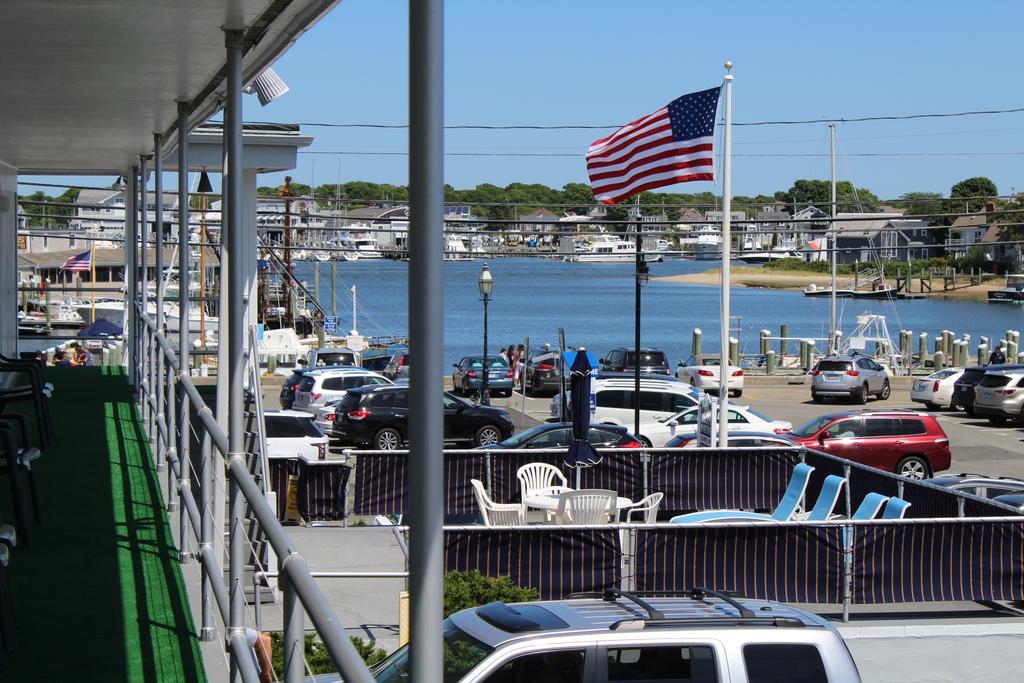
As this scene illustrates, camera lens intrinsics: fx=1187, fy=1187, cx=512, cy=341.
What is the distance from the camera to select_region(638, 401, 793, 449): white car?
2905 cm

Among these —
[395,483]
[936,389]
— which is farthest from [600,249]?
[395,483]

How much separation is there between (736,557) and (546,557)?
7.21ft

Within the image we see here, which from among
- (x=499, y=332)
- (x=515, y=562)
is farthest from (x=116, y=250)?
(x=515, y=562)

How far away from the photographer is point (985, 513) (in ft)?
48.6

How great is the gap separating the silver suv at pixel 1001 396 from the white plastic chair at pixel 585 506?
23470mm

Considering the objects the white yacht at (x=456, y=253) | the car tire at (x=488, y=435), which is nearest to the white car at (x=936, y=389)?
the white yacht at (x=456, y=253)

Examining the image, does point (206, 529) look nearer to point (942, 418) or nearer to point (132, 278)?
point (132, 278)

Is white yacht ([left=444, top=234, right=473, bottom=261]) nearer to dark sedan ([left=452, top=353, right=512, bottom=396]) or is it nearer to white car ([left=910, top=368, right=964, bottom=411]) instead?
dark sedan ([left=452, top=353, right=512, bottom=396])

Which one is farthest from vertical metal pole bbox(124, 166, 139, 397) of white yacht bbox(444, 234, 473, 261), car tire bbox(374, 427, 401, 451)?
car tire bbox(374, 427, 401, 451)

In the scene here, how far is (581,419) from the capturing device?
19.7 meters

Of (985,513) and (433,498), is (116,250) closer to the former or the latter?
(985,513)

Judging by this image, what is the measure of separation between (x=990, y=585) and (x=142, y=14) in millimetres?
11836

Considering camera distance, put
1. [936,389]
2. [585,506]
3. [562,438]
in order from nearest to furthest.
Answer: [585,506], [562,438], [936,389]

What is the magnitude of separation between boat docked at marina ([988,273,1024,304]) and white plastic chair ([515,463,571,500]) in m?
141
